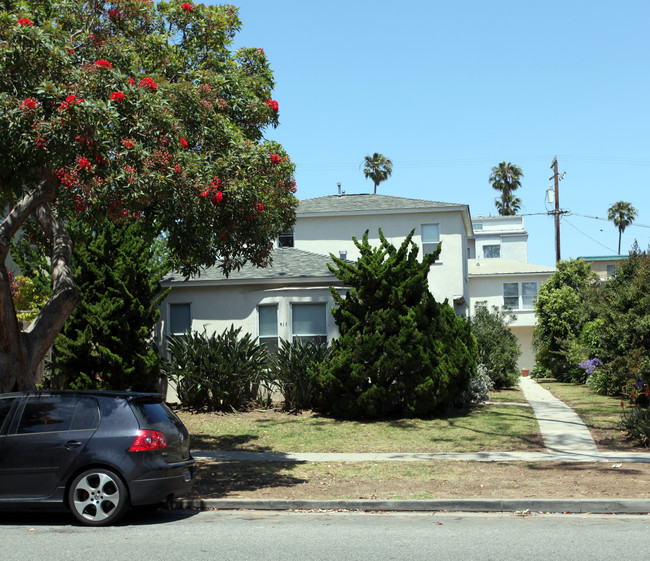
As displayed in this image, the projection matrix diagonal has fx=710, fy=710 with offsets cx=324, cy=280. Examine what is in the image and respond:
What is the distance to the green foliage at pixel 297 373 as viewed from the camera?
17.4 m

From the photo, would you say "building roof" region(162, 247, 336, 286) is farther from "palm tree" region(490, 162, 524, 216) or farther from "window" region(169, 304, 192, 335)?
"palm tree" region(490, 162, 524, 216)

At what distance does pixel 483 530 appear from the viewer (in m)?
7.48

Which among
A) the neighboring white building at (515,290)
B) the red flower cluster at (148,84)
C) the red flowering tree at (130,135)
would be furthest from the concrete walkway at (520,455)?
the neighboring white building at (515,290)

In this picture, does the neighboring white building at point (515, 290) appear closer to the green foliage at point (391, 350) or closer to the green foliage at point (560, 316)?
the green foliage at point (560, 316)

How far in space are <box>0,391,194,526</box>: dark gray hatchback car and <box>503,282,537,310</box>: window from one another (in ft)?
105

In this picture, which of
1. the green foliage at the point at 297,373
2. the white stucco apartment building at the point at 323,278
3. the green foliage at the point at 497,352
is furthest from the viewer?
the green foliage at the point at 497,352

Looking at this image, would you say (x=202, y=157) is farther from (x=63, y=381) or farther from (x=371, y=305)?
(x=63, y=381)

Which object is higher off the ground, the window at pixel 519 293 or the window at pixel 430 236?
the window at pixel 430 236

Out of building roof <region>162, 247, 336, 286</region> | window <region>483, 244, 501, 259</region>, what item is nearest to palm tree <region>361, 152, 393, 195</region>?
window <region>483, 244, 501, 259</region>

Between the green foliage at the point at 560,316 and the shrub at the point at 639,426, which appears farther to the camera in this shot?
the green foliage at the point at 560,316

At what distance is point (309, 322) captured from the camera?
2000cm

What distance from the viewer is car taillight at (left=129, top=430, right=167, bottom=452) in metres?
7.74

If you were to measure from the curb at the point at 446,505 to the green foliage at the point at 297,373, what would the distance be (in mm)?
7962

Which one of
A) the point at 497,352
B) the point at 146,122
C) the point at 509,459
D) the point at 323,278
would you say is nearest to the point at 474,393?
the point at 323,278
